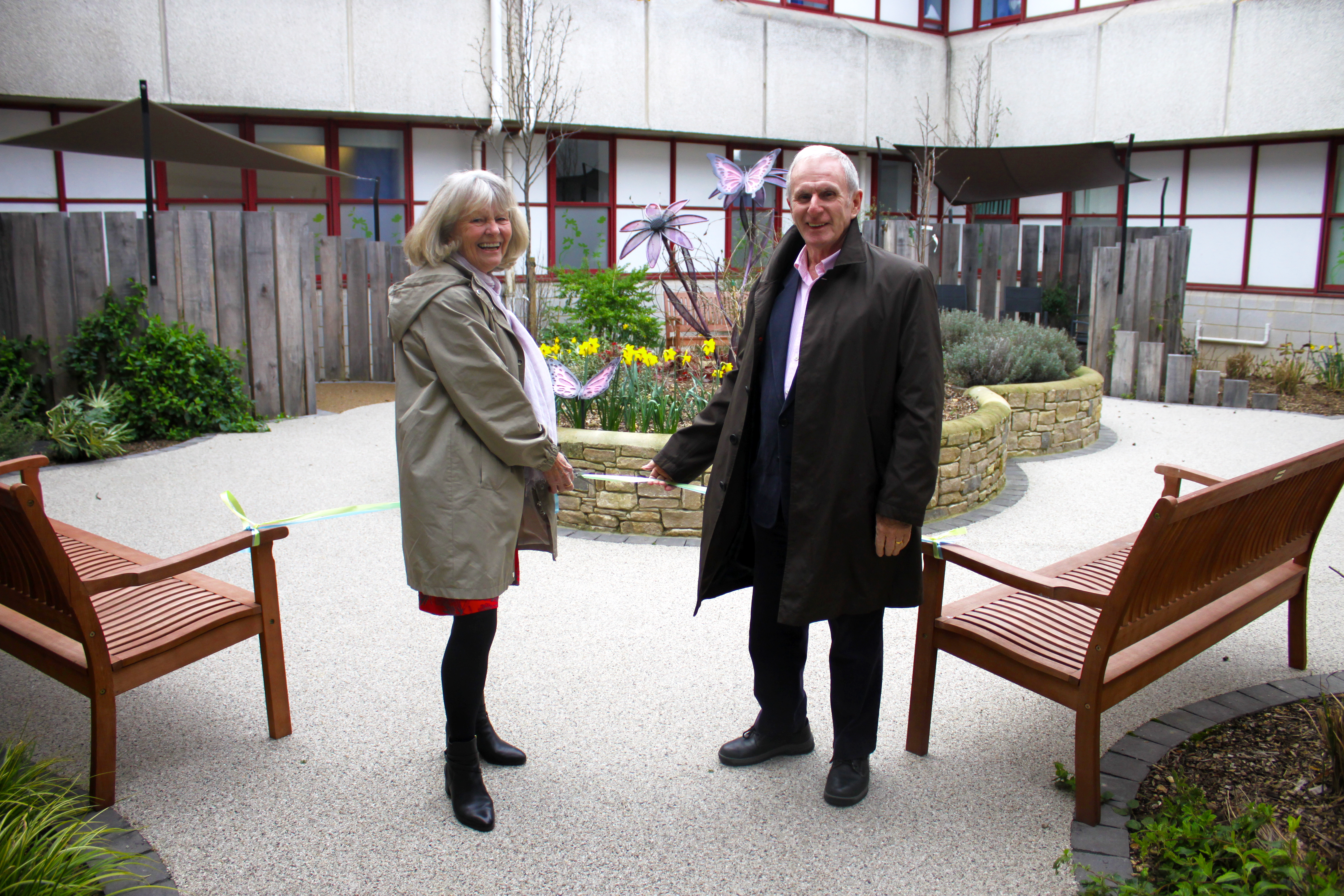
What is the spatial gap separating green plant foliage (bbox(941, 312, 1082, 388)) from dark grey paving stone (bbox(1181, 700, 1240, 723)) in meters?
5.28

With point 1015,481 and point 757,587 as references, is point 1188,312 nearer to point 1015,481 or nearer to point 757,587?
point 1015,481

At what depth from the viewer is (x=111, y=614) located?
10.9ft

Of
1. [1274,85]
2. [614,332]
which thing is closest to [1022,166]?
[1274,85]

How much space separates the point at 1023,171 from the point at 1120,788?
44.7 ft

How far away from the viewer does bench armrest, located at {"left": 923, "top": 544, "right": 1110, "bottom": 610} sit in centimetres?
297

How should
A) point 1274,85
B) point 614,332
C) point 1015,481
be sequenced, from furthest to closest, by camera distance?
1. point 1274,85
2. point 614,332
3. point 1015,481

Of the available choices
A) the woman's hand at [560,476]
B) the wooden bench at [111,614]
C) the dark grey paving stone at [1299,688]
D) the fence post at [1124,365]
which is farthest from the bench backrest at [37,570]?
the fence post at [1124,365]

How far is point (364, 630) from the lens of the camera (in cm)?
453

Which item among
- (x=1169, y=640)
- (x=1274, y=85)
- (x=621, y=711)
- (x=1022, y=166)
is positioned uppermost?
(x=1274, y=85)

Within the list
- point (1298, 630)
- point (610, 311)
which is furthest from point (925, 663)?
point (610, 311)

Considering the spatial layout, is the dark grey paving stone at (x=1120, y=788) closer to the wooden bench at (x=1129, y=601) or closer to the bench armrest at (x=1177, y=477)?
the wooden bench at (x=1129, y=601)

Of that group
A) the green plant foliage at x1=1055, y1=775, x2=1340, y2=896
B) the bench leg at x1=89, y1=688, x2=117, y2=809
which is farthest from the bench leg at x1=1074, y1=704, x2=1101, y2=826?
the bench leg at x1=89, y1=688, x2=117, y2=809

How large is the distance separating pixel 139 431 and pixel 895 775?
737cm

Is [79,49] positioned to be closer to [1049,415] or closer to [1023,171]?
[1049,415]
